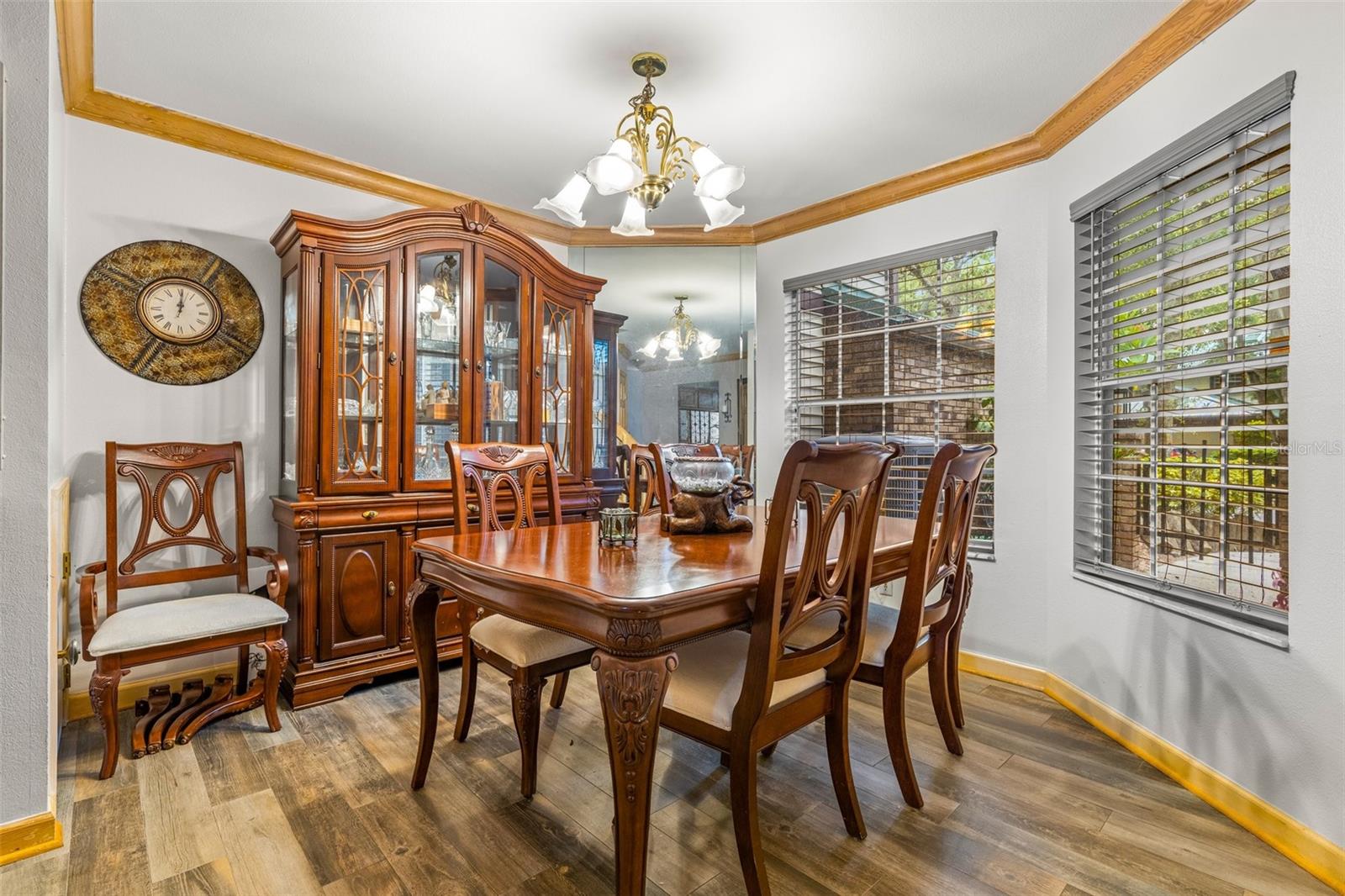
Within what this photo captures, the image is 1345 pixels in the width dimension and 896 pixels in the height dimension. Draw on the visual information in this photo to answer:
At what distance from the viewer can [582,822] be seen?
1.85 metres

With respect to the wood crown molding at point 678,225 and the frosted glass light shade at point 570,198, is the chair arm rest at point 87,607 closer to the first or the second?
the wood crown molding at point 678,225

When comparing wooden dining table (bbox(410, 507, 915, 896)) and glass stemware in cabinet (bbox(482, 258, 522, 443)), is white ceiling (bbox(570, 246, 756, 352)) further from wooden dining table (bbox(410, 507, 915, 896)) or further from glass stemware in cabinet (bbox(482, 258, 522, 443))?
wooden dining table (bbox(410, 507, 915, 896))

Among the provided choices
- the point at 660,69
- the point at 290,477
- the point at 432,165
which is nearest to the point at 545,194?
the point at 432,165

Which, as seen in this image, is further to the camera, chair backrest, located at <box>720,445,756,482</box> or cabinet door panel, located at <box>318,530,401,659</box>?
chair backrest, located at <box>720,445,756,482</box>

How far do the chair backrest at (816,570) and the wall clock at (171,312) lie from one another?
8.80ft

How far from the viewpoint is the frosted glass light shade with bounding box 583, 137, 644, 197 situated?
7.02ft

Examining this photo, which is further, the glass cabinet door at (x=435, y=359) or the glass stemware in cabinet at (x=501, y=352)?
the glass stemware in cabinet at (x=501, y=352)

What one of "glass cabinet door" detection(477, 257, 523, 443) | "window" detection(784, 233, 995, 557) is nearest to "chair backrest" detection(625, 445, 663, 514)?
"glass cabinet door" detection(477, 257, 523, 443)

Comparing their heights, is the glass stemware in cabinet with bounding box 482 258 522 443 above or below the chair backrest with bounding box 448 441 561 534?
above

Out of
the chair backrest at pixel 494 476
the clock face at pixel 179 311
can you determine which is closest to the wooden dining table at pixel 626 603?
the chair backrest at pixel 494 476

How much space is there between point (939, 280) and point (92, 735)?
407 centimetres

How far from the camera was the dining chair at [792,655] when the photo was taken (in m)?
1.41

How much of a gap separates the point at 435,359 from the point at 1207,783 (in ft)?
10.8

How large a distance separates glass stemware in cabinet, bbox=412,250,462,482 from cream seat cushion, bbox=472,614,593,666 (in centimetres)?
128
